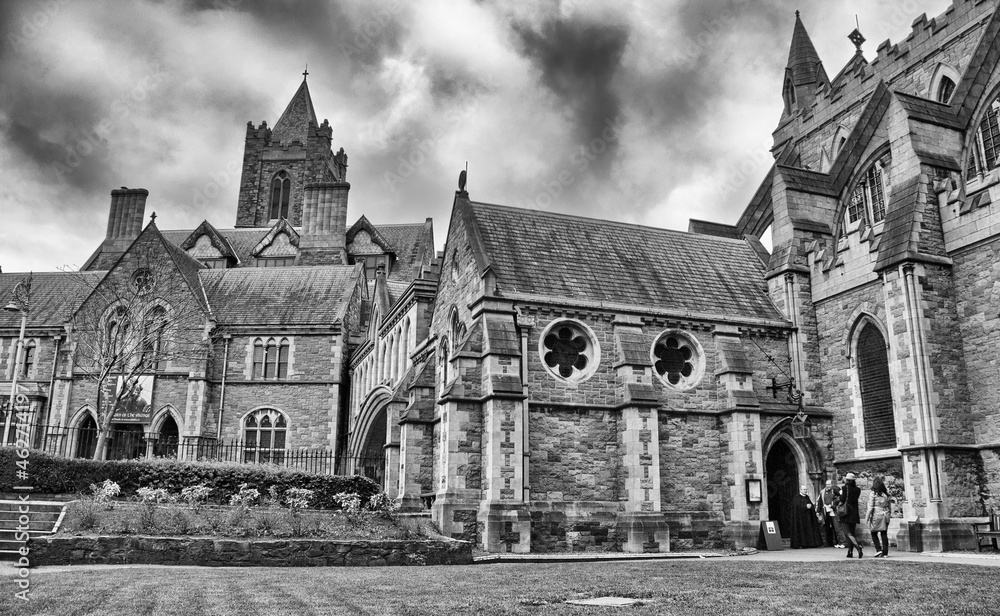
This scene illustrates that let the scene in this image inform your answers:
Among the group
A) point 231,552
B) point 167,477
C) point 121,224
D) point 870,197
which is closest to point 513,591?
point 231,552

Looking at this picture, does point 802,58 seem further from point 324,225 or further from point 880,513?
point 324,225

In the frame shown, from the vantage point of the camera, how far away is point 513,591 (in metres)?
9.69

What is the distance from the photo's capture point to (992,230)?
→ 18.5 m

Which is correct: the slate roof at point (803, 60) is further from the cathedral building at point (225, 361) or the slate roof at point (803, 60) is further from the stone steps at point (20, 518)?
the stone steps at point (20, 518)

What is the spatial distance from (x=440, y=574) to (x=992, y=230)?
47.5 feet

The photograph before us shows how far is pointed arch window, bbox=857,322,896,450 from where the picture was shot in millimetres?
20859

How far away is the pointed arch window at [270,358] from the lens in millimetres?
39188

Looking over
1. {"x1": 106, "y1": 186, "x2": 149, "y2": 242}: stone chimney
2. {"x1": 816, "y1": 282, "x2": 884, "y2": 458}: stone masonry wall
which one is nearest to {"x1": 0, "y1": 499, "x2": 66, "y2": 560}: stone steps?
{"x1": 816, "y1": 282, "x2": 884, "y2": 458}: stone masonry wall

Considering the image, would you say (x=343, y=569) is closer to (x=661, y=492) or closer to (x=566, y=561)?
(x=566, y=561)

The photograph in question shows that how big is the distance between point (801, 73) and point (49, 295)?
126 feet

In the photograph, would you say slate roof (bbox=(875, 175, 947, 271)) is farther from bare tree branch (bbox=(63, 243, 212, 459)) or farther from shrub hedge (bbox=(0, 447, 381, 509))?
bare tree branch (bbox=(63, 243, 212, 459))

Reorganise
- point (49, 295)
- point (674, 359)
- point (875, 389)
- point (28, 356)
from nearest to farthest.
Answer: point (875, 389) → point (674, 359) → point (28, 356) → point (49, 295)

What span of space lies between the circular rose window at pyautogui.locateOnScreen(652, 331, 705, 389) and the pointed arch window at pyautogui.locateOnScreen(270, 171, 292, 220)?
5199cm

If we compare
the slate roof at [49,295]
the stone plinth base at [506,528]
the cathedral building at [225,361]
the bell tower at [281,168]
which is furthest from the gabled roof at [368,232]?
the stone plinth base at [506,528]
